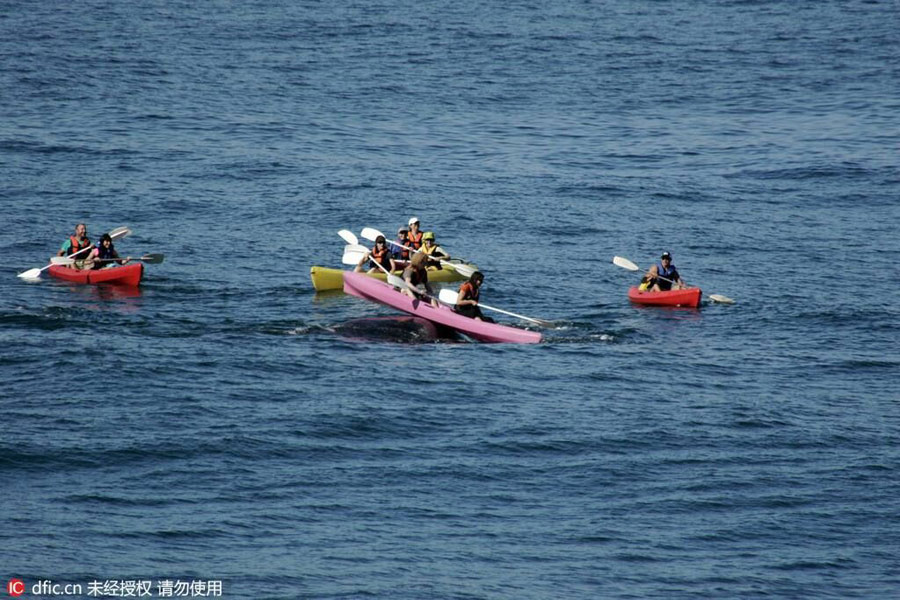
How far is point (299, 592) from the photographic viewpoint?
14141 millimetres

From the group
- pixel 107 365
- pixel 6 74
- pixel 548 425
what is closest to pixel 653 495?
pixel 548 425

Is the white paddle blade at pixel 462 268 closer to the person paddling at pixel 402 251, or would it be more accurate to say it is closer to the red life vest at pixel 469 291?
the person paddling at pixel 402 251

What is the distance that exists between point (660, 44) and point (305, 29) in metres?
16.9

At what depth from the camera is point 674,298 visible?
25.3m

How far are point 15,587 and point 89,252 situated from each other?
1333 centimetres

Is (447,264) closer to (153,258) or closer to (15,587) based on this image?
(153,258)

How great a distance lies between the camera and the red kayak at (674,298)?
25266 millimetres

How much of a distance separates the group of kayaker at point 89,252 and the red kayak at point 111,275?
0.72 feet

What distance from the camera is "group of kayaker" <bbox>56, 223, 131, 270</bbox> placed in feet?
85.0

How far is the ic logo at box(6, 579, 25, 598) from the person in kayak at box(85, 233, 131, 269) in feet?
41.3

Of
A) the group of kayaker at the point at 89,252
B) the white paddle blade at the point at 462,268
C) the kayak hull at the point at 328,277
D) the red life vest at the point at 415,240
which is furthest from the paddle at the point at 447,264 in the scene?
the group of kayaker at the point at 89,252

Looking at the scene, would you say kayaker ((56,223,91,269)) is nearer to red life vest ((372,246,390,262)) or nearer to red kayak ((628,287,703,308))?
red life vest ((372,246,390,262))

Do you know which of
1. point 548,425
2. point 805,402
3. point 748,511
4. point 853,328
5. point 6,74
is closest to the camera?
point 748,511

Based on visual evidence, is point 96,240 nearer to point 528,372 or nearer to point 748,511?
point 528,372
